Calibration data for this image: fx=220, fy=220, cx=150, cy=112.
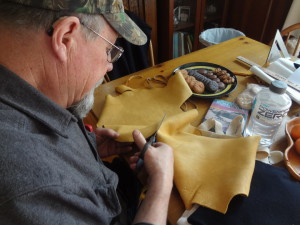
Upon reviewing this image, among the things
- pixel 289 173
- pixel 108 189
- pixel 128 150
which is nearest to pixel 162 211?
pixel 108 189

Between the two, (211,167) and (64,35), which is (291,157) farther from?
(64,35)

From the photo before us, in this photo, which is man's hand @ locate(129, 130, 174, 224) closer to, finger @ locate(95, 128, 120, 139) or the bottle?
finger @ locate(95, 128, 120, 139)

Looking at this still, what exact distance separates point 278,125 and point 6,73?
82cm

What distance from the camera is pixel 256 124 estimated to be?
0.80m

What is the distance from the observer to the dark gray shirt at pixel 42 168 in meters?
0.38

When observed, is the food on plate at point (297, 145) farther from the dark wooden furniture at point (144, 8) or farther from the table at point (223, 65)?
the dark wooden furniture at point (144, 8)

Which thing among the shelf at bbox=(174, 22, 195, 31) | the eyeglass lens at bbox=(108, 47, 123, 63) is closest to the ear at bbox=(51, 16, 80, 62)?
the eyeglass lens at bbox=(108, 47, 123, 63)

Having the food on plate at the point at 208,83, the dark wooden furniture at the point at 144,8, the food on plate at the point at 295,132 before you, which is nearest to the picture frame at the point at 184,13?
the dark wooden furniture at the point at 144,8

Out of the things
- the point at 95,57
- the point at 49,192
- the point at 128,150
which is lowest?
the point at 128,150

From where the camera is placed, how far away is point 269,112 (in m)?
0.71

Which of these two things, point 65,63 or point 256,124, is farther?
point 256,124

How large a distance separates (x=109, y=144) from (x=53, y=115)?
37 cm

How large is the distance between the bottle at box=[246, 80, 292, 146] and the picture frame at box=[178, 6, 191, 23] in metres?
1.99

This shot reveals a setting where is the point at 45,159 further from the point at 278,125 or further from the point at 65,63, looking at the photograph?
the point at 278,125
